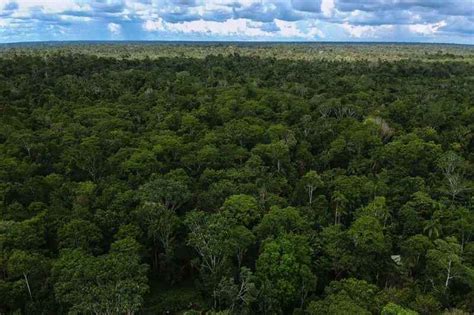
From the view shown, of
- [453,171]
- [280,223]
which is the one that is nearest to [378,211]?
[280,223]

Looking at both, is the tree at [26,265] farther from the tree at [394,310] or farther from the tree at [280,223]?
the tree at [394,310]

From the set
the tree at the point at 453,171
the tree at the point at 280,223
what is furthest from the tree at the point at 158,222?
the tree at the point at 453,171

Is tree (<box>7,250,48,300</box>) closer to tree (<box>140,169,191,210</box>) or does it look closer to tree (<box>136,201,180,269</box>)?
tree (<box>136,201,180,269</box>)

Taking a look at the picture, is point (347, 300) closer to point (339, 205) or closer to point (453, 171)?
point (339, 205)

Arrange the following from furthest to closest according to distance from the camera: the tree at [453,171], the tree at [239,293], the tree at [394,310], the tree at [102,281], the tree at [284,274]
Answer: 1. the tree at [453,171]
2. the tree at [284,274]
3. the tree at [239,293]
4. the tree at [394,310]
5. the tree at [102,281]

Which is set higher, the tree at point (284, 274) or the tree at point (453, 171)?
the tree at point (453, 171)

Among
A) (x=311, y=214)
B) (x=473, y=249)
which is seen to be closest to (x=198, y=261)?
(x=311, y=214)

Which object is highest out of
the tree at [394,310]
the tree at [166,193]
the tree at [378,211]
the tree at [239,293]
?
the tree at [166,193]

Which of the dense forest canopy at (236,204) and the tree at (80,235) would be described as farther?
the tree at (80,235)

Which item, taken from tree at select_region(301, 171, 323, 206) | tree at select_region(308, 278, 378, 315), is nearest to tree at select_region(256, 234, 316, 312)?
tree at select_region(308, 278, 378, 315)
